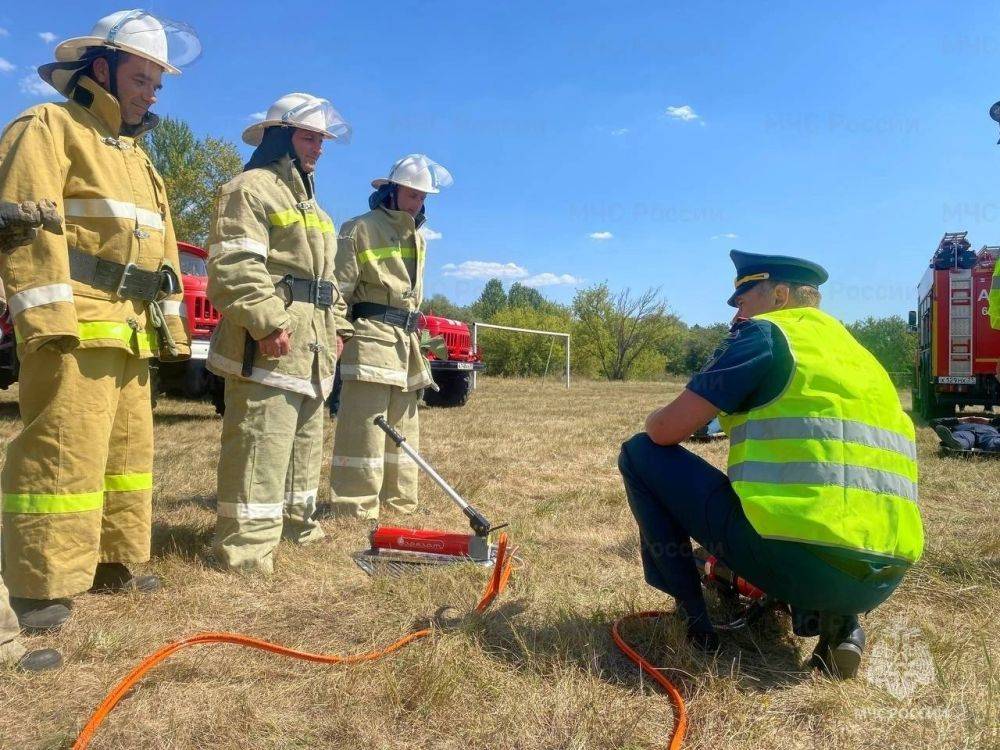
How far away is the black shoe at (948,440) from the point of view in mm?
6820

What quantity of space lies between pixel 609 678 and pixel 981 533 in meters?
2.91

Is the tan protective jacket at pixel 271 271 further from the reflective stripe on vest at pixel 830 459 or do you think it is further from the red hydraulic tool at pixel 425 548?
the reflective stripe on vest at pixel 830 459

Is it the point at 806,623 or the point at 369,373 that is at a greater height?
the point at 369,373

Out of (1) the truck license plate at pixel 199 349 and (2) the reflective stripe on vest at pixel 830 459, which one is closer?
(2) the reflective stripe on vest at pixel 830 459

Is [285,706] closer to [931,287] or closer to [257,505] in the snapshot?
[257,505]

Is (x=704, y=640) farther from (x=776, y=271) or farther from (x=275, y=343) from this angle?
(x=275, y=343)

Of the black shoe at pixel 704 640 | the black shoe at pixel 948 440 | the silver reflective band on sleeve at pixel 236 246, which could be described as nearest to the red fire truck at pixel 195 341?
the silver reflective band on sleeve at pixel 236 246

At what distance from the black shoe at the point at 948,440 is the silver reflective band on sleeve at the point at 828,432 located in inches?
215

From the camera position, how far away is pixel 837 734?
6.51 feet

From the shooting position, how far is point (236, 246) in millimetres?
3293

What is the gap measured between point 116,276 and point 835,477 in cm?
261

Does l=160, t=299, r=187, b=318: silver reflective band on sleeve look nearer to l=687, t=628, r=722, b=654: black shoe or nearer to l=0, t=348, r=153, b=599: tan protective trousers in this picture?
l=0, t=348, r=153, b=599: tan protective trousers

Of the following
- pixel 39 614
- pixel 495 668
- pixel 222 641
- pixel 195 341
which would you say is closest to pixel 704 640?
pixel 495 668

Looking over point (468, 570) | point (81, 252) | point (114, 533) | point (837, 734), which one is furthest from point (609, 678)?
point (81, 252)
